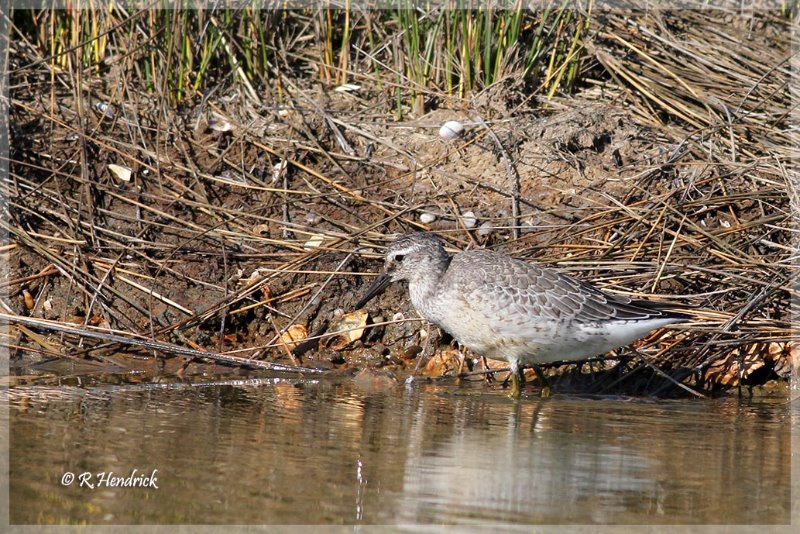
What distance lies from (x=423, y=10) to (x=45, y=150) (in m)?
2.96

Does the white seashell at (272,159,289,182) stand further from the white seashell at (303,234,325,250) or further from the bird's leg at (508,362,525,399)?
the bird's leg at (508,362,525,399)

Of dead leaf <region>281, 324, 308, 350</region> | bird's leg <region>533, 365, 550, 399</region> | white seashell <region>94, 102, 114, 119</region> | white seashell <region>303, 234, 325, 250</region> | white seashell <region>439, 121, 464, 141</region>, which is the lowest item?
bird's leg <region>533, 365, 550, 399</region>

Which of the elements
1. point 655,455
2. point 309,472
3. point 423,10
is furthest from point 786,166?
point 309,472

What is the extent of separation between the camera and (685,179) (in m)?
7.25

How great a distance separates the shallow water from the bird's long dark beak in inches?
26.0

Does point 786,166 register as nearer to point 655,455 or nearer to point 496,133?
point 496,133

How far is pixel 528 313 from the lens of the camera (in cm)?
587

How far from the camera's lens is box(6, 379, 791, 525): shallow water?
3775 mm

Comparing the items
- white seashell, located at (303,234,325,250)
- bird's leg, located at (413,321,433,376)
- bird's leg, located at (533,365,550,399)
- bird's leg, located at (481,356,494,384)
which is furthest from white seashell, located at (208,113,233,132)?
bird's leg, located at (533,365,550,399)

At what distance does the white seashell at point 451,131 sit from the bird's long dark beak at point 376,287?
1.71 meters

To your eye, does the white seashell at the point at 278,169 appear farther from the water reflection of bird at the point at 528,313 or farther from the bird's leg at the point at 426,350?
the water reflection of bird at the point at 528,313

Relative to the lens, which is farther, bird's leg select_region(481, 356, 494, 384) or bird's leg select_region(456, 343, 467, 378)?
bird's leg select_region(456, 343, 467, 378)

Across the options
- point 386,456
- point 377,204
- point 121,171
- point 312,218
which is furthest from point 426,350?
point 121,171

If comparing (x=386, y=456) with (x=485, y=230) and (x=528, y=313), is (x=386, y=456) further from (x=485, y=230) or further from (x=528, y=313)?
(x=485, y=230)
